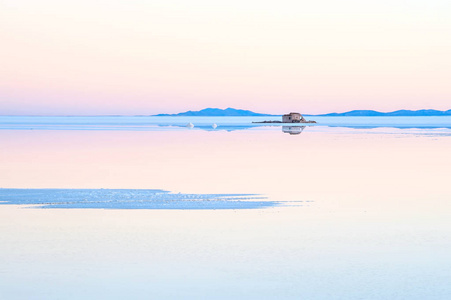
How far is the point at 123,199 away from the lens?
588 inches

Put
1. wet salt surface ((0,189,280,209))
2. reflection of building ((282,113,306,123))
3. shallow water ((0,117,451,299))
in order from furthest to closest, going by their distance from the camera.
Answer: reflection of building ((282,113,306,123)) → wet salt surface ((0,189,280,209)) → shallow water ((0,117,451,299))

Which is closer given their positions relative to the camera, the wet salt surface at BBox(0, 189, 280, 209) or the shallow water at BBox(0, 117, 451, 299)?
the shallow water at BBox(0, 117, 451, 299)

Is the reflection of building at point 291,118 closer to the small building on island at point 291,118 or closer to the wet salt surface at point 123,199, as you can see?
the small building on island at point 291,118

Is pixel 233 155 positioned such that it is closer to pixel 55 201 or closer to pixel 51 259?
pixel 55 201

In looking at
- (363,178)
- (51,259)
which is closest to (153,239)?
(51,259)

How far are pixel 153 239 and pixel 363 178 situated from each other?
1028 centimetres

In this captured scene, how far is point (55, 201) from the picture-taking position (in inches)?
575

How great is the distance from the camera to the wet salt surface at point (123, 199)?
1407 cm

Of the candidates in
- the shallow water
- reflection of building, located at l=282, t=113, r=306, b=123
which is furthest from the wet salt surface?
reflection of building, located at l=282, t=113, r=306, b=123

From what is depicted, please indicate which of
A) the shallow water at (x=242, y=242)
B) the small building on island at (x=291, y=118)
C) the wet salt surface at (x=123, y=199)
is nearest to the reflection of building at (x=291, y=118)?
the small building on island at (x=291, y=118)

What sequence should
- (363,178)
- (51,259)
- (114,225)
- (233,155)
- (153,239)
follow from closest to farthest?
(51,259) → (153,239) → (114,225) → (363,178) → (233,155)

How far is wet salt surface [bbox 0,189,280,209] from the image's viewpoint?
14.1 m

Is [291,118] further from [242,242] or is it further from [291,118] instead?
[242,242]

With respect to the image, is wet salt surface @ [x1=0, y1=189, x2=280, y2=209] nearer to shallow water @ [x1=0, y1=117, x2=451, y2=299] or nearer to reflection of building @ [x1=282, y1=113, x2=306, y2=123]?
shallow water @ [x1=0, y1=117, x2=451, y2=299]
